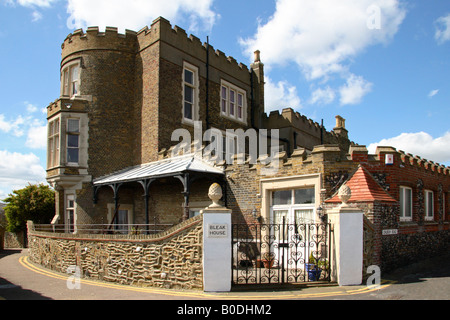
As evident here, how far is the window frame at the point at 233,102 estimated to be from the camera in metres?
21.1

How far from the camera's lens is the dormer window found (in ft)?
61.8

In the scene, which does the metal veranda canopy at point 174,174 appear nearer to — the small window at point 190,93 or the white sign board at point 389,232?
the small window at point 190,93

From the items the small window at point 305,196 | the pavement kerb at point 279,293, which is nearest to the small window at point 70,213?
the pavement kerb at point 279,293

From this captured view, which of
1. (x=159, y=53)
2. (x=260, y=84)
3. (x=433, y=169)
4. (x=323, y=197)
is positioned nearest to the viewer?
(x=323, y=197)

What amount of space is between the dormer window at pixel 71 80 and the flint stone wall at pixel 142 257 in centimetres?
799

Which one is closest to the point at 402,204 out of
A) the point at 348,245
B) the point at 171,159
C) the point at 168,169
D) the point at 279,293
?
the point at 348,245

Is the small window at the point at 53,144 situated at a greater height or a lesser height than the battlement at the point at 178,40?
lesser

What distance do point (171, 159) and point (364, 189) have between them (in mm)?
8476

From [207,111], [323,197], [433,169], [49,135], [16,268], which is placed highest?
[207,111]

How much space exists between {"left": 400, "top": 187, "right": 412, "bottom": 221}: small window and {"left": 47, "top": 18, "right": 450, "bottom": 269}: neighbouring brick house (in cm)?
4

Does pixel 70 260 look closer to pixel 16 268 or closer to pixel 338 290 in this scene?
pixel 16 268

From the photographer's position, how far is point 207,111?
19703 mm

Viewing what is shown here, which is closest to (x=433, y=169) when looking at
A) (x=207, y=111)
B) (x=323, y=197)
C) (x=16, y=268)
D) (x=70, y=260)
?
(x=323, y=197)
